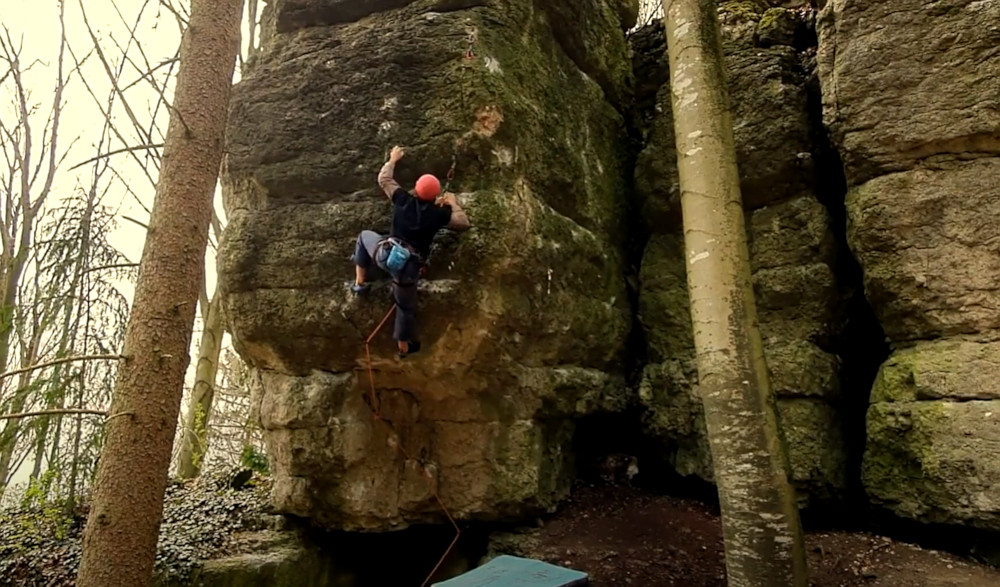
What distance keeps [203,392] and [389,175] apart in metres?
7.25

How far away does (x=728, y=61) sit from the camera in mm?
7266

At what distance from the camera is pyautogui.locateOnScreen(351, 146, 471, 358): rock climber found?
4.95 meters

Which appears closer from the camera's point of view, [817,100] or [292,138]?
[292,138]

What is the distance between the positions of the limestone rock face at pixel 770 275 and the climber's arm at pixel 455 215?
311 cm

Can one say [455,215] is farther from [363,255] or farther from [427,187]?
[363,255]

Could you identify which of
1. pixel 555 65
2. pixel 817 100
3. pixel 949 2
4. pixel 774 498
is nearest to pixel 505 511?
pixel 774 498

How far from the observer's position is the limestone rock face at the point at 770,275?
19.8 ft

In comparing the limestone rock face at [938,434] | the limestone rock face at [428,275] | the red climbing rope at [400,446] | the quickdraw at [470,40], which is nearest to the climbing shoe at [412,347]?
the limestone rock face at [428,275]

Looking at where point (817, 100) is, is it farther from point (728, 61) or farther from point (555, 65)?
point (555, 65)

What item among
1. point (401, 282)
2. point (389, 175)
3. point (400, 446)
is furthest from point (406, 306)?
point (400, 446)

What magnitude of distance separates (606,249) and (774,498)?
3.81 m

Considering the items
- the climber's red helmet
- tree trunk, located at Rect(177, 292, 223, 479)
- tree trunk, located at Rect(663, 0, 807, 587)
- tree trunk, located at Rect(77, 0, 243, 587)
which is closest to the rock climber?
the climber's red helmet

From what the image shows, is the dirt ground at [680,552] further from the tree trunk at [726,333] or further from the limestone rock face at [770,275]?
the tree trunk at [726,333]

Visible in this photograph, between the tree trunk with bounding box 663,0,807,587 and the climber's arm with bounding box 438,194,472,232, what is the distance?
1.82 m
